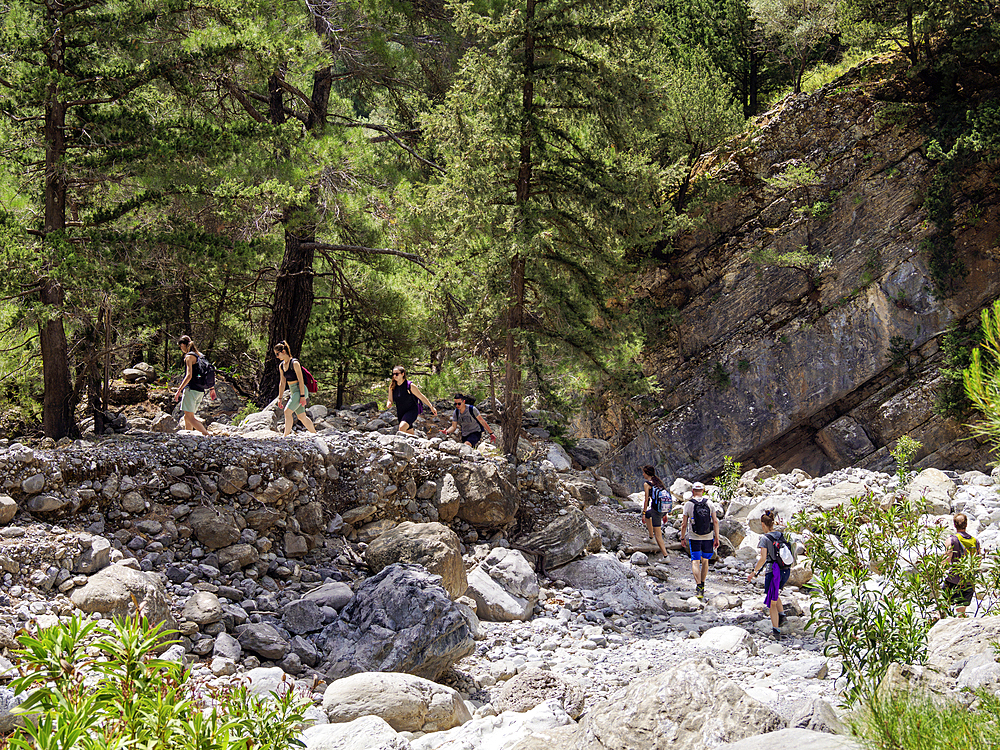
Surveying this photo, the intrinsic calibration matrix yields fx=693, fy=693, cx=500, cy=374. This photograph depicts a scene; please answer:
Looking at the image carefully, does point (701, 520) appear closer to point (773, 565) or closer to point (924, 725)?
point (773, 565)

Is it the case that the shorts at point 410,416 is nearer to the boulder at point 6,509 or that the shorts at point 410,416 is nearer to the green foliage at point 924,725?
the boulder at point 6,509

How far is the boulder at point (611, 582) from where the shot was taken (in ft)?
31.9

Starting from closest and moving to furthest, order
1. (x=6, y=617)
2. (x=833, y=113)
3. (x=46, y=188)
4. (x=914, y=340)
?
(x=6, y=617), (x=46, y=188), (x=914, y=340), (x=833, y=113)

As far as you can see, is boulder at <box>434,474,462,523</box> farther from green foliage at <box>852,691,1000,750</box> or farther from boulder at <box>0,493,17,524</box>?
green foliage at <box>852,691,1000,750</box>

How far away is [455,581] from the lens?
27.7ft

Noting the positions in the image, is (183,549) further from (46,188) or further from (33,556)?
(46,188)

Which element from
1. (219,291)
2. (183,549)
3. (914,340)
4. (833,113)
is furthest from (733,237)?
(183,549)

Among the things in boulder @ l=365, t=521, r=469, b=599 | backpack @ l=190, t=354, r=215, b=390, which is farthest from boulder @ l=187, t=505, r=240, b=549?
backpack @ l=190, t=354, r=215, b=390

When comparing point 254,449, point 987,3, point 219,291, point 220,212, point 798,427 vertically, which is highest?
point 987,3

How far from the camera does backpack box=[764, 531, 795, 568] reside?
828cm

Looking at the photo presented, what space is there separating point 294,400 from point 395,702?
18.3 feet

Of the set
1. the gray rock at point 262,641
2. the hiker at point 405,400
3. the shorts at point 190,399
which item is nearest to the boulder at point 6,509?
the gray rock at point 262,641

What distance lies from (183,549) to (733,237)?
68.9 feet

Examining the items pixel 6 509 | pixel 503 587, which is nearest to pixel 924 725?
pixel 503 587
